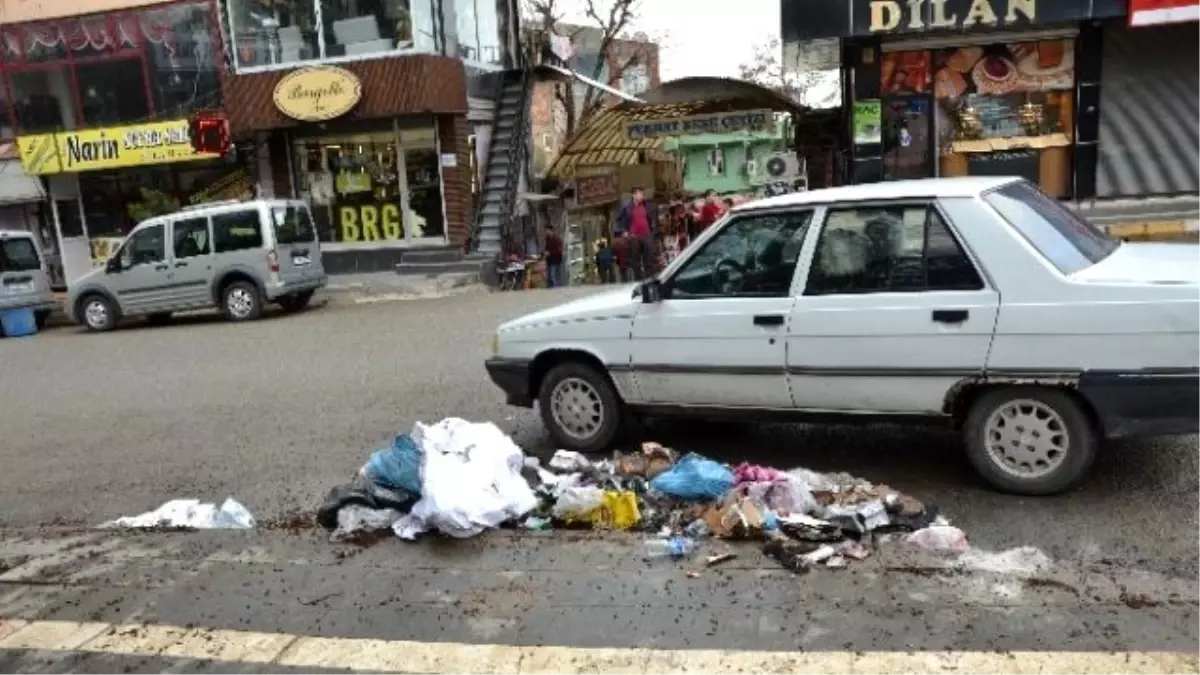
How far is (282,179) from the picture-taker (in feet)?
71.6

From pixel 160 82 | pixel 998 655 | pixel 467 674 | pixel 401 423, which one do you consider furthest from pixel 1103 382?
pixel 160 82

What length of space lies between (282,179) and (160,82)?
331 cm

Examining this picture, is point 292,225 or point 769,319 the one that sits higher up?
point 292,225

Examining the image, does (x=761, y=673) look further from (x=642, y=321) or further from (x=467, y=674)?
(x=642, y=321)

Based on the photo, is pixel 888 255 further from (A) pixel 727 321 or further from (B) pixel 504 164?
(B) pixel 504 164

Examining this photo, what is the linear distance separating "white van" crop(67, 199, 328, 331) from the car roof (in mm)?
→ 12368

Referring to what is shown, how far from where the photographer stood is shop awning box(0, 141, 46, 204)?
2323 cm

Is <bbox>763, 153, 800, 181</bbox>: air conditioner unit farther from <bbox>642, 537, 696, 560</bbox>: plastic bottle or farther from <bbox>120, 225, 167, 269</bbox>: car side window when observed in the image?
<bbox>642, 537, 696, 560</bbox>: plastic bottle

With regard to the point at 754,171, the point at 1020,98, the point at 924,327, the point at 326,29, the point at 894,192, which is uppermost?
the point at 326,29

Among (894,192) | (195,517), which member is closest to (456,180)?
(195,517)

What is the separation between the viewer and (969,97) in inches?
614

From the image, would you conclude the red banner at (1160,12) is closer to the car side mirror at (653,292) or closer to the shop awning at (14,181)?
the car side mirror at (653,292)

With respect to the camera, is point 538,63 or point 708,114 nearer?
point 708,114

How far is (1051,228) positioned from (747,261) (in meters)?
1.60
